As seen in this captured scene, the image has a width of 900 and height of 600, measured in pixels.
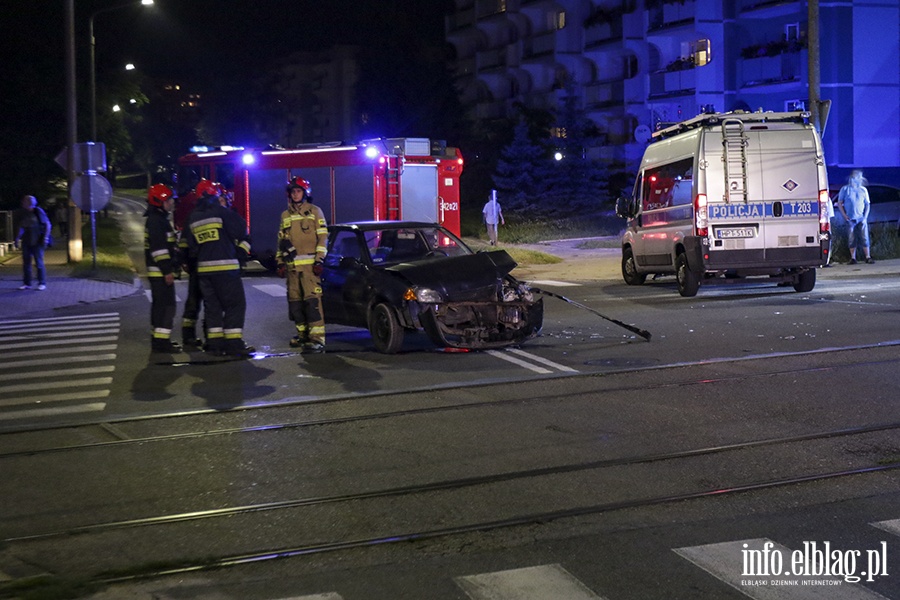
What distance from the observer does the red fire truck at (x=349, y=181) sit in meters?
23.9

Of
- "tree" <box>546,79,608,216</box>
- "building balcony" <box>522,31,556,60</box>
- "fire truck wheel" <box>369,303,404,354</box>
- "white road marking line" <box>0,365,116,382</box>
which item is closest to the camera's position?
"white road marking line" <box>0,365,116,382</box>

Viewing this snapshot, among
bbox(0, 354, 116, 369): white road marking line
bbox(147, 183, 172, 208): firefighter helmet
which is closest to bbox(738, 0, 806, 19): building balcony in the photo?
bbox(147, 183, 172, 208): firefighter helmet

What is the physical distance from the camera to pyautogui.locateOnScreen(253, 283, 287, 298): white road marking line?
799 inches

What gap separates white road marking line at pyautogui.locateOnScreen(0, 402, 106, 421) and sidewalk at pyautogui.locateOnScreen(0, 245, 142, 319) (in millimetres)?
8434

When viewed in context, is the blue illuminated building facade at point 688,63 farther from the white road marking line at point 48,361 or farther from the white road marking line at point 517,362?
the white road marking line at point 48,361

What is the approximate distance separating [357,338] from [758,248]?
647 centimetres

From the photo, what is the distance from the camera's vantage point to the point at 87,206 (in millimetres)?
22250

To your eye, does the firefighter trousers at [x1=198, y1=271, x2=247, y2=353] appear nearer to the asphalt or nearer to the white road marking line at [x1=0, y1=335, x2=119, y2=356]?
the white road marking line at [x1=0, y1=335, x2=119, y2=356]

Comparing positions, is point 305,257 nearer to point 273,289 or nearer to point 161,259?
point 161,259

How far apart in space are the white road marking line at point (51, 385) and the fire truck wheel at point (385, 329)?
9.44ft

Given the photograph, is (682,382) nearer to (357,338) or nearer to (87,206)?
(357,338)

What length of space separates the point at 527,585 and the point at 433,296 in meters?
6.67

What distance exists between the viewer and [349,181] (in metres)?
24.0

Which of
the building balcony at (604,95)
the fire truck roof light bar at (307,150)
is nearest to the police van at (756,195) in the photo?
the fire truck roof light bar at (307,150)
